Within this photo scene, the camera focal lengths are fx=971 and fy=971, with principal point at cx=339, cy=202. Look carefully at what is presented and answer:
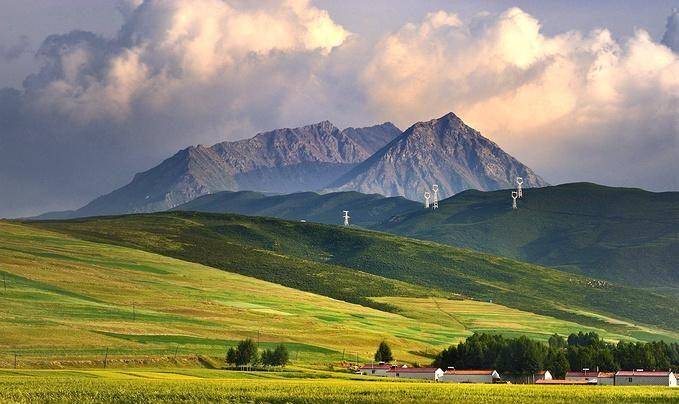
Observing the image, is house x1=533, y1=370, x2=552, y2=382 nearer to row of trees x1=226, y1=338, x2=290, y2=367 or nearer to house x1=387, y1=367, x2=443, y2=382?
house x1=387, y1=367, x2=443, y2=382

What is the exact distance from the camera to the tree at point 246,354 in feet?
634

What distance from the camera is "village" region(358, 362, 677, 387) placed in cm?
17512

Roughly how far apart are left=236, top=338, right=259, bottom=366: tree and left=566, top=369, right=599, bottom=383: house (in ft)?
204

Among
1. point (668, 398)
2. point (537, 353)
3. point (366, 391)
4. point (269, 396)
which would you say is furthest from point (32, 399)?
point (537, 353)

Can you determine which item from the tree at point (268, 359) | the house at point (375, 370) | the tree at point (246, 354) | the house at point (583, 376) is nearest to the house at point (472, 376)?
the house at point (375, 370)

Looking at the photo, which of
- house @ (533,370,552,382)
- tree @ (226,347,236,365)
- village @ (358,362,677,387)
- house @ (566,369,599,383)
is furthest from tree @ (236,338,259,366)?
house @ (566,369,599,383)

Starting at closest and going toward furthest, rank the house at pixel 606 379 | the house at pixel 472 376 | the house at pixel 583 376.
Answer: the house at pixel 606 379, the house at pixel 583 376, the house at pixel 472 376

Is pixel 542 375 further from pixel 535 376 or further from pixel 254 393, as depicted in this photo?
pixel 254 393

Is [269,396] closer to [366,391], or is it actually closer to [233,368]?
[366,391]

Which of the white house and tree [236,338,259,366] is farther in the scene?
the white house

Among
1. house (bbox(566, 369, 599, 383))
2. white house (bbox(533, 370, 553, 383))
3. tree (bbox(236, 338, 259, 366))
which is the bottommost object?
white house (bbox(533, 370, 553, 383))

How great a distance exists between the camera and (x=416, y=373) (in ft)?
607

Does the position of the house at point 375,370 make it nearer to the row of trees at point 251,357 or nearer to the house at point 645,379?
the row of trees at point 251,357

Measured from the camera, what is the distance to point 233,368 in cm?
18738
